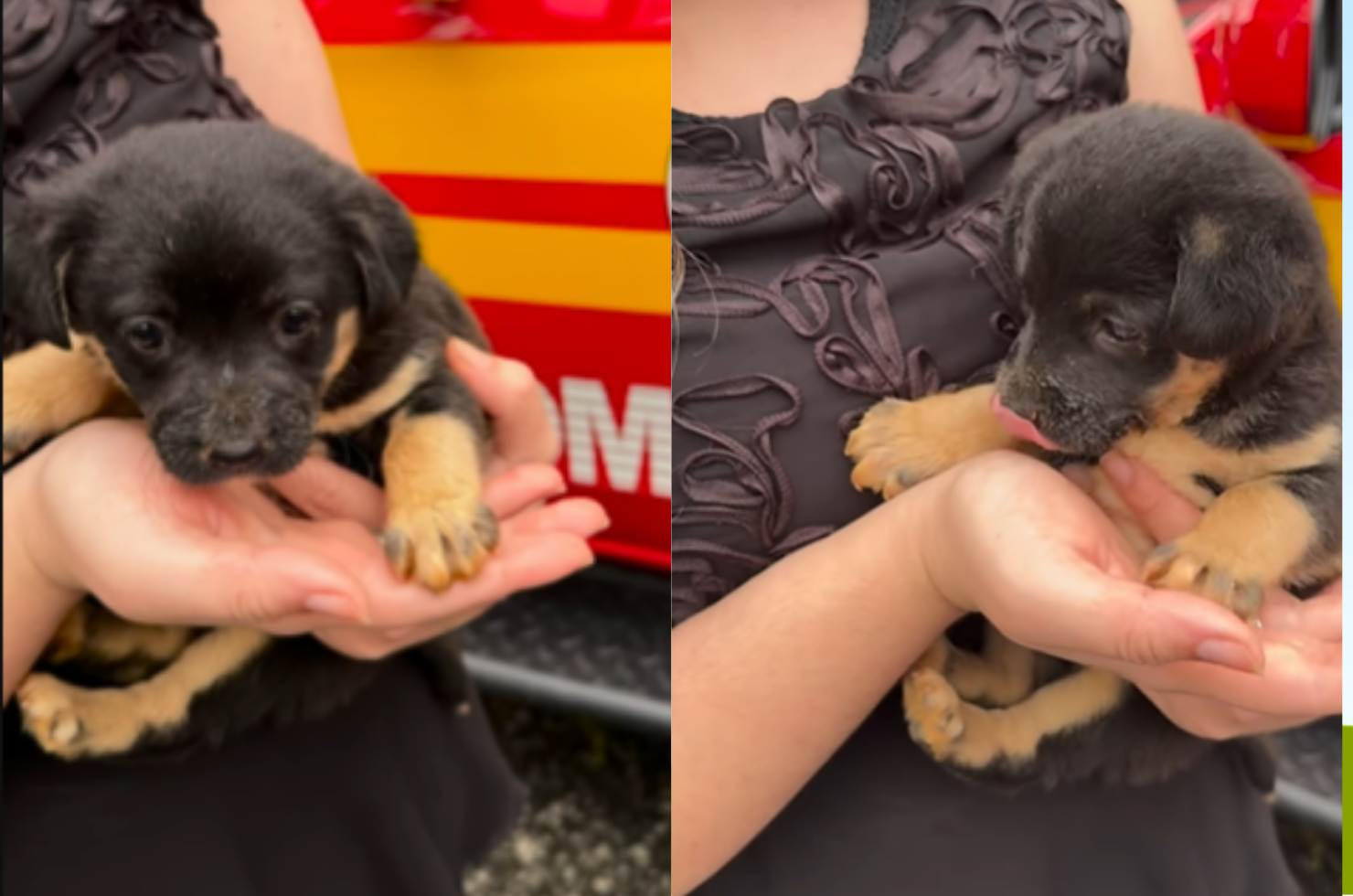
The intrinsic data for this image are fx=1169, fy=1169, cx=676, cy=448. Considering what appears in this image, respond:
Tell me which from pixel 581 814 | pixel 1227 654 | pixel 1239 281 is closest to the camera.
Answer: pixel 1227 654

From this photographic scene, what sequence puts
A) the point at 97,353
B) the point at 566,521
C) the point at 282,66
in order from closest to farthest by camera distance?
the point at 566,521, the point at 97,353, the point at 282,66

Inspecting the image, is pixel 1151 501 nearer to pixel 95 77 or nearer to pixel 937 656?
pixel 937 656

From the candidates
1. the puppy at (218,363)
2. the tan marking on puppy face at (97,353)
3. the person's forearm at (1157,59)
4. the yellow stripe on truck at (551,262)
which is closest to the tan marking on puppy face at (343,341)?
the puppy at (218,363)

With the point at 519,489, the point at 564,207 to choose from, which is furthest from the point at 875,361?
the point at 564,207

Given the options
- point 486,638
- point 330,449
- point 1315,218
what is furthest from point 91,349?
point 1315,218

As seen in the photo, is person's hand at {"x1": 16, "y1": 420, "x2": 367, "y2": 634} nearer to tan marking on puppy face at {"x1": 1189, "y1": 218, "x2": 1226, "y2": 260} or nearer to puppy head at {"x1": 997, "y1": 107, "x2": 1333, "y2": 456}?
puppy head at {"x1": 997, "y1": 107, "x2": 1333, "y2": 456}

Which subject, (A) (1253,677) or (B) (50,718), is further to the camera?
(B) (50,718)

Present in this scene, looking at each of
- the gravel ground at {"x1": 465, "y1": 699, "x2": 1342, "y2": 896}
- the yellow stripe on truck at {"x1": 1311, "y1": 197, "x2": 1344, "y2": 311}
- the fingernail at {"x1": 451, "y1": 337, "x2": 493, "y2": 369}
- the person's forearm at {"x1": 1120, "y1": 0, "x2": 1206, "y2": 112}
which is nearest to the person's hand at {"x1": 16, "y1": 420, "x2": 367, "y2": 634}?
the fingernail at {"x1": 451, "y1": 337, "x2": 493, "y2": 369}

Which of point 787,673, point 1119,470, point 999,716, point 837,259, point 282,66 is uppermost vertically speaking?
point 282,66
